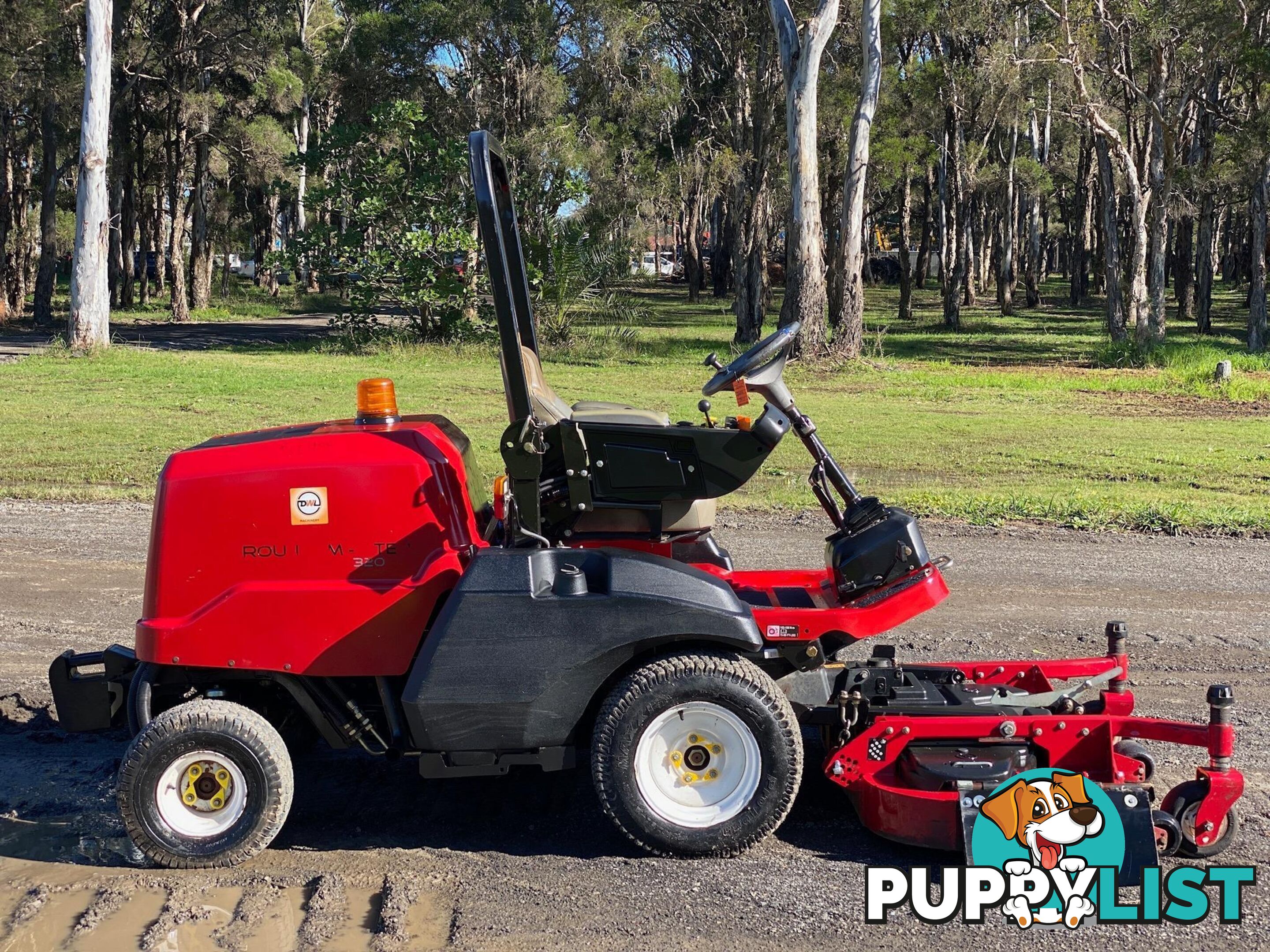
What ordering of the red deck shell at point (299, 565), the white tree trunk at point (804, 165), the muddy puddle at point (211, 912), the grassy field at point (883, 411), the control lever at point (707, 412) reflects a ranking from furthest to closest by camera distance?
the white tree trunk at point (804, 165), the grassy field at point (883, 411), the control lever at point (707, 412), the red deck shell at point (299, 565), the muddy puddle at point (211, 912)

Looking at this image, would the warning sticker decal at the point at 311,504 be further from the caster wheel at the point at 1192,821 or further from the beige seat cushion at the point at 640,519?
the caster wheel at the point at 1192,821

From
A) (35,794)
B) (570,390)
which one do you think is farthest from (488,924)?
(570,390)

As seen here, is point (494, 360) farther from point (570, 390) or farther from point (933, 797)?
point (933, 797)

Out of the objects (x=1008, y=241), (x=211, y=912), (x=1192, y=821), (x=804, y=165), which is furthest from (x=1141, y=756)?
(x=1008, y=241)

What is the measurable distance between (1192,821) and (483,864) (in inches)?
95.9

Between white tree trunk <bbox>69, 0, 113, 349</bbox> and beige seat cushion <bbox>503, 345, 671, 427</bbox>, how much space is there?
21.5 metres

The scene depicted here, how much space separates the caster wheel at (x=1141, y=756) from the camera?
4434 millimetres

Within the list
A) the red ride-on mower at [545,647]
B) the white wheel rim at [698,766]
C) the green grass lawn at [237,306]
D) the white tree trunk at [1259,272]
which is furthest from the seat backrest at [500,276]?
the green grass lawn at [237,306]

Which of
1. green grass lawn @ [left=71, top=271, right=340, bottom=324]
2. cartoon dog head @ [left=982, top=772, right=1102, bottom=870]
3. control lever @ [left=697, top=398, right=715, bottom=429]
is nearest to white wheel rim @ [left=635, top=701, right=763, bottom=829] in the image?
cartoon dog head @ [left=982, top=772, right=1102, bottom=870]

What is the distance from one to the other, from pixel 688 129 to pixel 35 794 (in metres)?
43.5

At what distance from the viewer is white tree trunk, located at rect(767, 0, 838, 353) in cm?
2394

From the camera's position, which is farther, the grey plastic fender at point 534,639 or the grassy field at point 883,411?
the grassy field at point 883,411

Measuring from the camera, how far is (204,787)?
436 centimetres

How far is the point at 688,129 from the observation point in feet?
151
